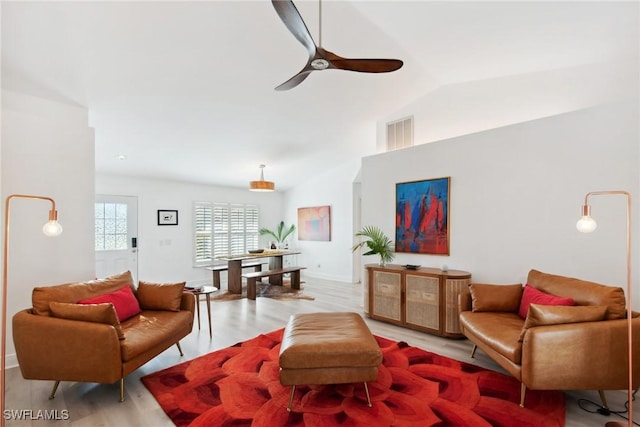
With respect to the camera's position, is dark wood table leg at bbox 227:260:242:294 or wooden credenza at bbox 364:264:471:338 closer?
wooden credenza at bbox 364:264:471:338

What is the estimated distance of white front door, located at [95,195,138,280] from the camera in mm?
5477

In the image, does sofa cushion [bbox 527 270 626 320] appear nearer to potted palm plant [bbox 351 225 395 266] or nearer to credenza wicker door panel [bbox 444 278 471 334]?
credenza wicker door panel [bbox 444 278 471 334]

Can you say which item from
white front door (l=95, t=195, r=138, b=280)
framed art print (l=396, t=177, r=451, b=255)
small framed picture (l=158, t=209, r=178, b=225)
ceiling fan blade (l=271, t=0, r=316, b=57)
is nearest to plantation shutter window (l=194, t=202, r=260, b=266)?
small framed picture (l=158, t=209, r=178, b=225)

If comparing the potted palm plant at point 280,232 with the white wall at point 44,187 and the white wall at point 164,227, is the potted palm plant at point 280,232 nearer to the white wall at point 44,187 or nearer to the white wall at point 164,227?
the white wall at point 164,227

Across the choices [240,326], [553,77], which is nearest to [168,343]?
[240,326]

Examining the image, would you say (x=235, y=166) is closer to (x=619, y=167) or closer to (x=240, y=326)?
(x=240, y=326)

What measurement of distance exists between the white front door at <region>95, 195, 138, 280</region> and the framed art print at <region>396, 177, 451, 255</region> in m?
5.08

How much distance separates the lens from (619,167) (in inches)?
113

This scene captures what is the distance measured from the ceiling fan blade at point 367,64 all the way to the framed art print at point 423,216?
7.37ft

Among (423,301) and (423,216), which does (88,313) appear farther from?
(423,216)

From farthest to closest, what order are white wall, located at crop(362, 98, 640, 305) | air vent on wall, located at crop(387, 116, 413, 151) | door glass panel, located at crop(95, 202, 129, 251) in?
1. door glass panel, located at crop(95, 202, 129, 251)
2. air vent on wall, located at crop(387, 116, 413, 151)
3. white wall, located at crop(362, 98, 640, 305)

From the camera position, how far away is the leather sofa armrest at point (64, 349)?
2.19 m

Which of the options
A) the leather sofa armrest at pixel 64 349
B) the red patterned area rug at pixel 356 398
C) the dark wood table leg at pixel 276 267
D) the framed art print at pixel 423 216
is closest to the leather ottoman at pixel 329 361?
the red patterned area rug at pixel 356 398

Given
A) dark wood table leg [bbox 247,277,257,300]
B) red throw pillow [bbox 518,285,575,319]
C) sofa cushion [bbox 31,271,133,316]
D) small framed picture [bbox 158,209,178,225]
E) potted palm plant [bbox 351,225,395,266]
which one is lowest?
dark wood table leg [bbox 247,277,257,300]
